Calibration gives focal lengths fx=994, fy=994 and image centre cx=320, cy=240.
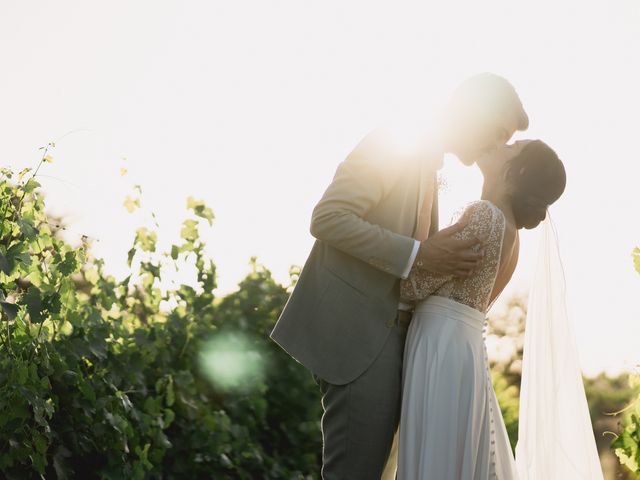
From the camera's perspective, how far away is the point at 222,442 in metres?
5.05

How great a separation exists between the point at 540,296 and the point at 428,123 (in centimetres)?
90

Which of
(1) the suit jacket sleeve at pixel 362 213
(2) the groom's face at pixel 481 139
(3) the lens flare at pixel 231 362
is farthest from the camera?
(3) the lens flare at pixel 231 362

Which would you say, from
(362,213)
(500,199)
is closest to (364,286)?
(362,213)

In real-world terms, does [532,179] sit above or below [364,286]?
above

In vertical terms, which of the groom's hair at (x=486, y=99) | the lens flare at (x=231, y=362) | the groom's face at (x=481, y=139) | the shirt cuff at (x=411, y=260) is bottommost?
the shirt cuff at (x=411, y=260)

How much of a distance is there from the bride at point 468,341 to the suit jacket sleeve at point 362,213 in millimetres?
141

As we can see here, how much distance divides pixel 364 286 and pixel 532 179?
75cm

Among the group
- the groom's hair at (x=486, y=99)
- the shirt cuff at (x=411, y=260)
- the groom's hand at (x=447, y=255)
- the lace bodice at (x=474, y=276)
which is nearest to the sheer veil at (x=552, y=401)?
the lace bodice at (x=474, y=276)

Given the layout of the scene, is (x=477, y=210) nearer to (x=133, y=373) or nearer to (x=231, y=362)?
(x=133, y=373)

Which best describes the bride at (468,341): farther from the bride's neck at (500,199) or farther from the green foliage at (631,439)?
the green foliage at (631,439)

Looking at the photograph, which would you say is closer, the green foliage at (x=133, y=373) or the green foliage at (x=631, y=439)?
the green foliage at (x=133, y=373)

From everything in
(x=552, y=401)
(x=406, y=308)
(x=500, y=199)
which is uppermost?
(x=500, y=199)

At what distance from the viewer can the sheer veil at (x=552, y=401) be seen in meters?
3.67

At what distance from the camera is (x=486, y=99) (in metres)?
3.29
